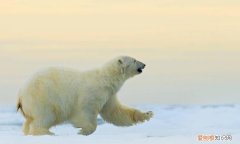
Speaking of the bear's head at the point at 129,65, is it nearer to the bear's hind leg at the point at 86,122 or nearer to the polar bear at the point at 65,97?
the polar bear at the point at 65,97

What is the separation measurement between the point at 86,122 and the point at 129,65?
3.83ft

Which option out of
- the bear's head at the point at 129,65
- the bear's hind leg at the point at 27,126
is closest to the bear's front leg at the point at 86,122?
the bear's hind leg at the point at 27,126

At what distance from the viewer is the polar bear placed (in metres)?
9.97

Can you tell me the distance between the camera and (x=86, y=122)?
10.0m

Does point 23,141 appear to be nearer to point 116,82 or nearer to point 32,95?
point 32,95

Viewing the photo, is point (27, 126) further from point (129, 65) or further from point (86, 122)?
point (129, 65)

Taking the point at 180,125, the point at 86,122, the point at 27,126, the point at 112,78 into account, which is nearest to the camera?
the point at 86,122

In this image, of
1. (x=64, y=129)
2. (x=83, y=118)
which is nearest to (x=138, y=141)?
(x=83, y=118)

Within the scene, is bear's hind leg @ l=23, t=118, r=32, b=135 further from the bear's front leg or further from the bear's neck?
the bear's neck

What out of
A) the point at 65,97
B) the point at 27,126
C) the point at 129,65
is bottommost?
the point at 27,126

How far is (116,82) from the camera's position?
413 inches

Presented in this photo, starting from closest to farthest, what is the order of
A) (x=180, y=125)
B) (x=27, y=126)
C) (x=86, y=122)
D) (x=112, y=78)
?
(x=86, y=122), (x=27, y=126), (x=112, y=78), (x=180, y=125)

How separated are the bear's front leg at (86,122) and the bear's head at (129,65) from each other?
0.88 metres

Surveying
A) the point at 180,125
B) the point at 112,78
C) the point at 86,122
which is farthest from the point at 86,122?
the point at 180,125
